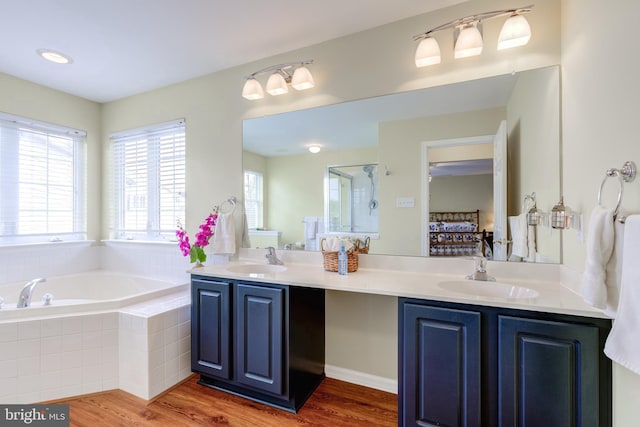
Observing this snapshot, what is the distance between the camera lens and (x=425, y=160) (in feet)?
6.41

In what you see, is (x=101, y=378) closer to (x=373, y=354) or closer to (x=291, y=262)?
(x=291, y=262)

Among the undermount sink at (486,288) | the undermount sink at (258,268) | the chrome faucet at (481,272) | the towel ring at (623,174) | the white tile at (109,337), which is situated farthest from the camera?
the undermount sink at (258,268)

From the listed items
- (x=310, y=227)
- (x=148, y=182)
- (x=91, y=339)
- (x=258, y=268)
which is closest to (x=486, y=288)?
(x=310, y=227)

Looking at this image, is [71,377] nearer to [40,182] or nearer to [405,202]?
[40,182]

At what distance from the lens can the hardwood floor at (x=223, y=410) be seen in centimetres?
173

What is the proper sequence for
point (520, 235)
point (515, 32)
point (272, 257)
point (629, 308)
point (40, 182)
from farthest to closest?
1. point (40, 182)
2. point (272, 257)
3. point (520, 235)
4. point (515, 32)
5. point (629, 308)

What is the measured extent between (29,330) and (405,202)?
101 inches

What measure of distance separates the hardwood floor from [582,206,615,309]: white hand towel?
128 cm

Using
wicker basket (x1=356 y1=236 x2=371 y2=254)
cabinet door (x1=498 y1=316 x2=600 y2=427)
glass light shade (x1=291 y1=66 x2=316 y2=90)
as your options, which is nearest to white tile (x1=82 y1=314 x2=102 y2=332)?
wicker basket (x1=356 y1=236 x2=371 y2=254)

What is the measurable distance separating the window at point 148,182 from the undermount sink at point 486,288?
8.11 ft

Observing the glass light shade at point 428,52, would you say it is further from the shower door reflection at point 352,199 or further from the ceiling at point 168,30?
the shower door reflection at point 352,199

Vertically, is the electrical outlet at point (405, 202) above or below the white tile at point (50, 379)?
above

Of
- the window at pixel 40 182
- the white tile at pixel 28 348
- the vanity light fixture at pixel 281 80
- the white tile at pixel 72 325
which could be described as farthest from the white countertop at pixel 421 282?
the window at pixel 40 182

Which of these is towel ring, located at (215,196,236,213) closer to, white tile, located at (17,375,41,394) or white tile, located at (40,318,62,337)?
white tile, located at (40,318,62,337)
